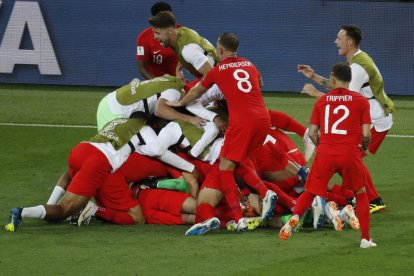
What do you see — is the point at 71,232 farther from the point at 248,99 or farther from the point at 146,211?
the point at 248,99

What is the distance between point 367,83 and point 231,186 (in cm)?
234

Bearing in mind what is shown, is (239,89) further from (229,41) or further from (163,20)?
(163,20)

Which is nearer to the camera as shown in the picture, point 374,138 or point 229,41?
point 229,41

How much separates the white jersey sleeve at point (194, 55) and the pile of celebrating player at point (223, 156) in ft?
0.80

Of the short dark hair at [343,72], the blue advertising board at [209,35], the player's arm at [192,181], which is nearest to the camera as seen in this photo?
the short dark hair at [343,72]

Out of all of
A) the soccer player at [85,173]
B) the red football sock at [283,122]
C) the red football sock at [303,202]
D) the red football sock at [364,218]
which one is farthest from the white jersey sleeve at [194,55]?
the red football sock at [364,218]

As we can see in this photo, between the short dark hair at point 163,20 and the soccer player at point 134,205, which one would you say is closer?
the soccer player at point 134,205

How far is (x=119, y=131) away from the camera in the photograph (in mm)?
11188

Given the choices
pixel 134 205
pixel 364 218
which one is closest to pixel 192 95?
pixel 134 205

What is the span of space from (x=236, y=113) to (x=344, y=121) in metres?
1.29

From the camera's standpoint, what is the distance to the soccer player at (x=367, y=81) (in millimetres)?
11570

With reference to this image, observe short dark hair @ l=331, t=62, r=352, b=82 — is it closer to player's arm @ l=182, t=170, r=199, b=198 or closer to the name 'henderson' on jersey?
the name 'henderson' on jersey

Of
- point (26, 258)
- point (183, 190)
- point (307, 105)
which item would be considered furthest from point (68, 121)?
point (26, 258)

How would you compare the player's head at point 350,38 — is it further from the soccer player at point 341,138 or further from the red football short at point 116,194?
the red football short at point 116,194
